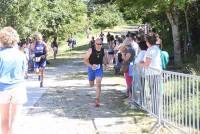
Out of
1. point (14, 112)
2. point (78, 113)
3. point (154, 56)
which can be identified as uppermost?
point (154, 56)

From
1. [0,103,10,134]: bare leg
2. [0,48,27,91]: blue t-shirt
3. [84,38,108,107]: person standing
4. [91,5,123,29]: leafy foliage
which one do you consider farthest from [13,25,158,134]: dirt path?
[91,5,123,29]: leafy foliage

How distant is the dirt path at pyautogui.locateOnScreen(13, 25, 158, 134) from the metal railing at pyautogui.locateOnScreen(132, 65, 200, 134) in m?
0.41

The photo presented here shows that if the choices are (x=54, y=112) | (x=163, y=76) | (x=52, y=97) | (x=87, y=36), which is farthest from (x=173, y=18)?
(x=87, y=36)

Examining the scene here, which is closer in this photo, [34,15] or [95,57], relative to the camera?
[95,57]

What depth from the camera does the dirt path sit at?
9992 millimetres

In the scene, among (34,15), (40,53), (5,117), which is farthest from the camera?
(34,15)

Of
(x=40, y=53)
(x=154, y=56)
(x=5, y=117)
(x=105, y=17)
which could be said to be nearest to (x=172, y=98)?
(x=154, y=56)

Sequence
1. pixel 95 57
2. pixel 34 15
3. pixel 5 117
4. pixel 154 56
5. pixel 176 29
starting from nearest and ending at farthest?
1. pixel 5 117
2. pixel 154 56
3. pixel 95 57
4. pixel 176 29
5. pixel 34 15

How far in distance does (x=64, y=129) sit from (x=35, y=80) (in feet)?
31.2

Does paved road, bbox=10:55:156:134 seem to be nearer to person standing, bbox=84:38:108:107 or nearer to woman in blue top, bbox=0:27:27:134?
person standing, bbox=84:38:108:107

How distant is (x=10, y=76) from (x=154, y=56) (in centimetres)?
384

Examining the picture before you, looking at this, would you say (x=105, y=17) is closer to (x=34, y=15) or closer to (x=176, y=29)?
(x=34, y=15)

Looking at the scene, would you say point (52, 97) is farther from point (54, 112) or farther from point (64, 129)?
point (64, 129)

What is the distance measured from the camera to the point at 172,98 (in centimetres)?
901
